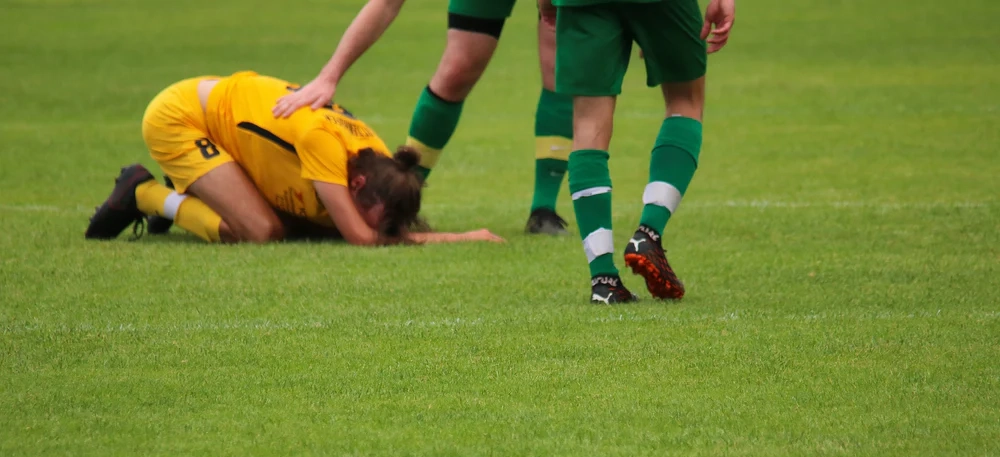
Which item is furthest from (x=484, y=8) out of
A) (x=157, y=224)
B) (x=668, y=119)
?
(x=157, y=224)

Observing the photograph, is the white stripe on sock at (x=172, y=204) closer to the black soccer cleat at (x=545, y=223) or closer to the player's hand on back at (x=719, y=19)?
the black soccer cleat at (x=545, y=223)

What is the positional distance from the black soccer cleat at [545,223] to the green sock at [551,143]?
0.03 m

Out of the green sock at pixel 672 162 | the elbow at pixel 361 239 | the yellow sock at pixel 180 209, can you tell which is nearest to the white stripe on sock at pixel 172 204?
the yellow sock at pixel 180 209

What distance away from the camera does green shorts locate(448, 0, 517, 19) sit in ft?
20.6

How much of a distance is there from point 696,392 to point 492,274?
74.9 inches

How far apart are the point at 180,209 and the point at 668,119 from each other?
2361mm

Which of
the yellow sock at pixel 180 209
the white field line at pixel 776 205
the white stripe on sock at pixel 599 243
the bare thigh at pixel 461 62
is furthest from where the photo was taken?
the white field line at pixel 776 205

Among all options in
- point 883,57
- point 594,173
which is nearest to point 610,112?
point 594,173

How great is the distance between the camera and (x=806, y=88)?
1338cm

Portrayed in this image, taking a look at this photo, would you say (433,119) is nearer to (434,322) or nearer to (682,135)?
(682,135)

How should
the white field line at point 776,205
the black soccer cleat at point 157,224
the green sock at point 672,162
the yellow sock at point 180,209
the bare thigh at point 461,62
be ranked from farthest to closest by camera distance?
the white field line at point 776,205 → the black soccer cleat at point 157,224 → the bare thigh at point 461,62 → the yellow sock at point 180,209 → the green sock at point 672,162

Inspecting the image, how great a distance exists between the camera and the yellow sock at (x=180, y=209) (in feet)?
20.4

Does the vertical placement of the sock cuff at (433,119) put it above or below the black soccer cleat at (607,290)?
below

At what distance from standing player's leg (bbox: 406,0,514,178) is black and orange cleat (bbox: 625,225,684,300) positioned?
193cm
